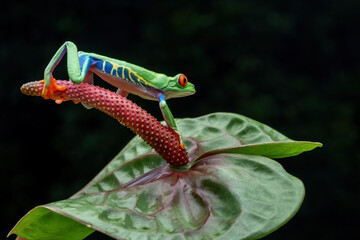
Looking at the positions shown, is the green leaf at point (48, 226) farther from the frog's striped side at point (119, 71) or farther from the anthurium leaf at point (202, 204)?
the frog's striped side at point (119, 71)

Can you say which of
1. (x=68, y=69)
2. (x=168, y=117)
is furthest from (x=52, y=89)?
(x=168, y=117)

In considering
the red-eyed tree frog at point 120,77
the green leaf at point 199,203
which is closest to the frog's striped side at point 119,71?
the red-eyed tree frog at point 120,77

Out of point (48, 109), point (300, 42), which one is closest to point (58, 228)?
point (48, 109)

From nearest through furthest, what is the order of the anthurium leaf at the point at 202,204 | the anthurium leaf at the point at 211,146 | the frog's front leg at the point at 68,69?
the anthurium leaf at the point at 202,204, the frog's front leg at the point at 68,69, the anthurium leaf at the point at 211,146

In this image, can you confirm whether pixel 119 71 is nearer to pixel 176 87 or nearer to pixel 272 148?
pixel 176 87

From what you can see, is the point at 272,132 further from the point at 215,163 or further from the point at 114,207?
the point at 114,207

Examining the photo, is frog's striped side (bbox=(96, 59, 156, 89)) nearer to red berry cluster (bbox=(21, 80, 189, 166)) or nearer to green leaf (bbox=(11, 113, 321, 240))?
red berry cluster (bbox=(21, 80, 189, 166))

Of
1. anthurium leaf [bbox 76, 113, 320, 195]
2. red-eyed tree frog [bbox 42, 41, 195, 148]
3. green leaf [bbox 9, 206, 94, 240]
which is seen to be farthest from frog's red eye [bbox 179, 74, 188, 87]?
green leaf [bbox 9, 206, 94, 240]
